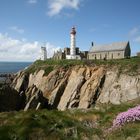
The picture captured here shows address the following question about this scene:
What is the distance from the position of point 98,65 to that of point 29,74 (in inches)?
1177

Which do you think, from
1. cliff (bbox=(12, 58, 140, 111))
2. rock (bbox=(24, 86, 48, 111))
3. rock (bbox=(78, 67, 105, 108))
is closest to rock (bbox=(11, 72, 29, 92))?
cliff (bbox=(12, 58, 140, 111))

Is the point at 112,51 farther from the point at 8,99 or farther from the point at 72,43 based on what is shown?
the point at 8,99

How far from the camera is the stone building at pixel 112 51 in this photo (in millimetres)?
104875

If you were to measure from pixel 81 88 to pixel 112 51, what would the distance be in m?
32.7

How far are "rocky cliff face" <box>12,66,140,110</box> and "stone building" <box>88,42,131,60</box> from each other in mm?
20931

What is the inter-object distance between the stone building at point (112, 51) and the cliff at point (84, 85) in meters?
20.0

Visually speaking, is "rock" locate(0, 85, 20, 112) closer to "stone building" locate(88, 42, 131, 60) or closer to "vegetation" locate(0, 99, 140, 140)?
"stone building" locate(88, 42, 131, 60)

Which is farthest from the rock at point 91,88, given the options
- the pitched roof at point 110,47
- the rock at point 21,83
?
the pitched roof at point 110,47

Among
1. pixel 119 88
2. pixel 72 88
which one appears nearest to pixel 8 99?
pixel 72 88

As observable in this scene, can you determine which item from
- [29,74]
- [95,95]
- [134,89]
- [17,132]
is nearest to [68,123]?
[17,132]

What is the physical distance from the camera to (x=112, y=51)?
10769 centimetres

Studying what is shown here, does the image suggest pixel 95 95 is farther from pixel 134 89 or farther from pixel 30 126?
pixel 30 126

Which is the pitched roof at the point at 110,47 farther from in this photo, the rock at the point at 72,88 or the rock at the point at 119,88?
the rock at the point at 119,88

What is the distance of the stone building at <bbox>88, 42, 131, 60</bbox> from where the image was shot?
105 meters
